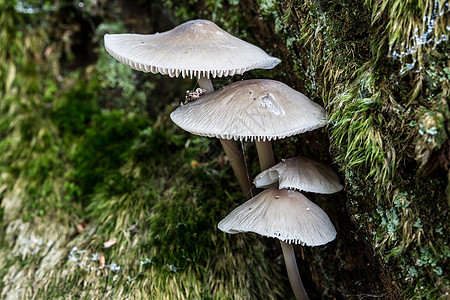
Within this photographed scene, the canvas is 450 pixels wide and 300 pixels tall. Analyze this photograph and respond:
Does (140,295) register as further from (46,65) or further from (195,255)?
(46,65)

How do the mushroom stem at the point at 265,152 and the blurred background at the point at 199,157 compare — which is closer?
the blurred background at the point at 199,157

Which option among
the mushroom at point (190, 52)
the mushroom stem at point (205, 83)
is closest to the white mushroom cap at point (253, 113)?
the mushroom at point (190, 52)

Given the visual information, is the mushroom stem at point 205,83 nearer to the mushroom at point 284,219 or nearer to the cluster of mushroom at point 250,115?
the cluster of mushroom at point 250,115

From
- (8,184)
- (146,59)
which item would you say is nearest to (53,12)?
(8,184)

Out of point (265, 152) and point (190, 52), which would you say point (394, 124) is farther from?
point (190, 52)

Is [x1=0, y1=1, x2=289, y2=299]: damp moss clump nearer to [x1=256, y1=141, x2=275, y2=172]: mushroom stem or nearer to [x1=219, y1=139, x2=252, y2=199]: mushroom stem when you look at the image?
[x1=219, y1=139, x2=252, y2=199]: mushroom stem

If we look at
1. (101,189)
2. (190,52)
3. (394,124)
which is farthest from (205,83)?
(101,189)
